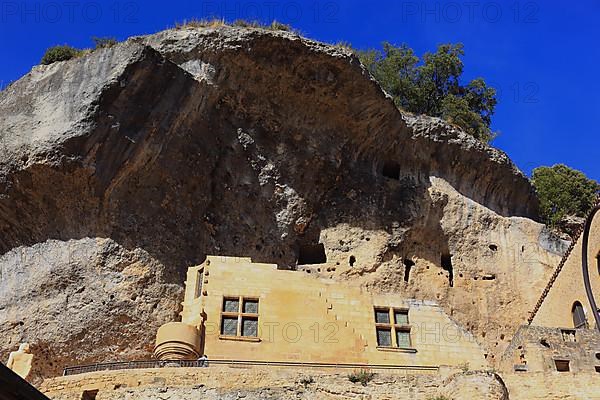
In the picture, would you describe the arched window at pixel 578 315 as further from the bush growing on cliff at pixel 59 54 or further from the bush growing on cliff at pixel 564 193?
the bush growing on cliff at pixel 59 54

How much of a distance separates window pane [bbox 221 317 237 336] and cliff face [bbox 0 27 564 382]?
7.70ft

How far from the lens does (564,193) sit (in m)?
36.2

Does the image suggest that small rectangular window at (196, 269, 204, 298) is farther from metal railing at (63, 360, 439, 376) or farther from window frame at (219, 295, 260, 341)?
metal railing at (63, 360, 439, 376)

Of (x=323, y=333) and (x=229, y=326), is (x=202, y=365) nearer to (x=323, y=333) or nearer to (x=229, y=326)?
(x=229, y=326)

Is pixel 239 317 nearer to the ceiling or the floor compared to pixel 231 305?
nearer to the floor

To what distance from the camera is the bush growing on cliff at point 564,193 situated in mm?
35250

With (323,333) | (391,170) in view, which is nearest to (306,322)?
(323,333)

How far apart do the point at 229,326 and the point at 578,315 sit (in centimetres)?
1046

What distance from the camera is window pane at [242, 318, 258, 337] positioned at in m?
19.8

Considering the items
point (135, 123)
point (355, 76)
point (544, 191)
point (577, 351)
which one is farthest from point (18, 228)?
→ point (544, 191)

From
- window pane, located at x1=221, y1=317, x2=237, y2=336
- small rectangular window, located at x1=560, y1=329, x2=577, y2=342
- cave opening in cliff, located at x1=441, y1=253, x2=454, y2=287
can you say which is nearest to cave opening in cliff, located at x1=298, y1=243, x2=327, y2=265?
cave opening in cliff, located at x1=441, y1=253, x2=454, y2=287

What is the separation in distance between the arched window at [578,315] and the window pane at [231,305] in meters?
9.97

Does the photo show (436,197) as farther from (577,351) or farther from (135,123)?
(135,123)

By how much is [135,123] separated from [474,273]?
12062 mm
